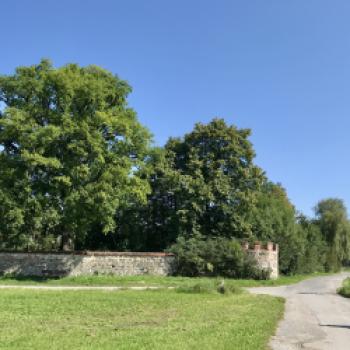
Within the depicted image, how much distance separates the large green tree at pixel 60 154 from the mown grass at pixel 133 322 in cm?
1038

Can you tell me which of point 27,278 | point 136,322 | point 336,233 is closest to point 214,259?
point 27,278

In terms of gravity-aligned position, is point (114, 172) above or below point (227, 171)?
below

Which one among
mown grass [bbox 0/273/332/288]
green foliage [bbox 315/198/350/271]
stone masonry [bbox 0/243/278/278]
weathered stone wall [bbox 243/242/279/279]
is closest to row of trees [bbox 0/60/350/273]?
stone masonry [bbox 0/243/278/278]

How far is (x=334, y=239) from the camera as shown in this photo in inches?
2377

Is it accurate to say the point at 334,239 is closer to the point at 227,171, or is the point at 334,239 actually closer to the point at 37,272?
the point at 227,171

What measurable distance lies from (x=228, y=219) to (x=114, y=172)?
11.4m

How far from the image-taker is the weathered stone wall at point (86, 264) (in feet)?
88.1

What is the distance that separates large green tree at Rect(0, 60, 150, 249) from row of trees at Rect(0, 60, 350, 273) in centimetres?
6

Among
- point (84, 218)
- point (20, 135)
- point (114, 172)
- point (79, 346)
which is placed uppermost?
point (20, 135)

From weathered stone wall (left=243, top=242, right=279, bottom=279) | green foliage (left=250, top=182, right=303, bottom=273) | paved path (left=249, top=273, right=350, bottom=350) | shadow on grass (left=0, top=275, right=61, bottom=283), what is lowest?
paved path (left=249, top=273, right=350, bottom=350)

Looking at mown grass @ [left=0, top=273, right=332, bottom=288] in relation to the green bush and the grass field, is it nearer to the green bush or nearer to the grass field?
the green bush

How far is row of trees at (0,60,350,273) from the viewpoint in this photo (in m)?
25.5

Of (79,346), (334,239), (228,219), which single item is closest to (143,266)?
(228,219)

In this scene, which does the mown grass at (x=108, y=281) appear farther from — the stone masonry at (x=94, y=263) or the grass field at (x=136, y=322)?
the grass field at (x=136, y=322)
